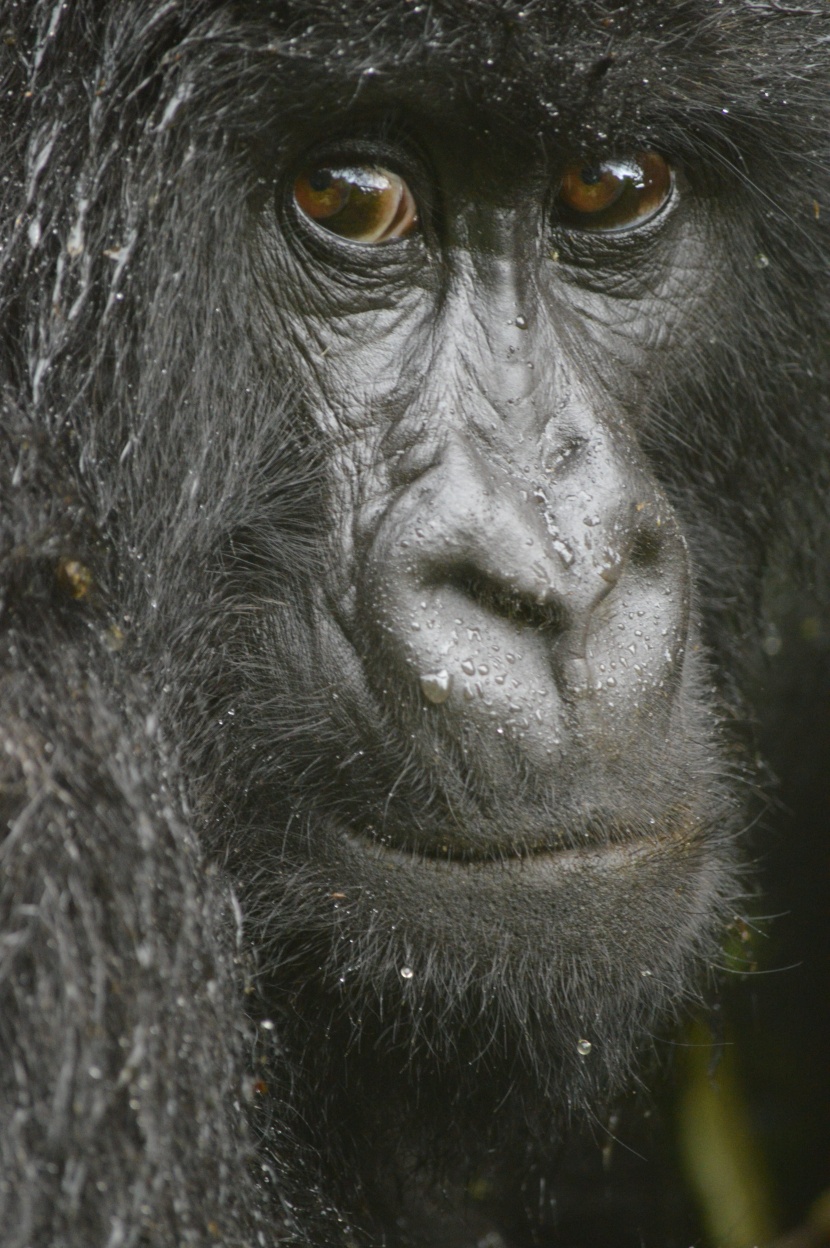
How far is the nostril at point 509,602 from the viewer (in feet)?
5.61

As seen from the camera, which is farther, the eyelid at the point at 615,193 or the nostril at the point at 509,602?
the eyelid at the point at 615,193

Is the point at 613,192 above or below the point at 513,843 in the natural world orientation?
above

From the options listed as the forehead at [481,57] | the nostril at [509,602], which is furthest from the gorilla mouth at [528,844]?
the forehead at [481,57]

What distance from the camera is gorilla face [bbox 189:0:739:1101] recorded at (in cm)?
172

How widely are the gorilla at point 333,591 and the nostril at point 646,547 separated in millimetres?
21

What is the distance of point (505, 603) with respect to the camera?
171cm

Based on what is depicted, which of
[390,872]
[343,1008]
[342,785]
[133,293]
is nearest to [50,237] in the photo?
[133,293]

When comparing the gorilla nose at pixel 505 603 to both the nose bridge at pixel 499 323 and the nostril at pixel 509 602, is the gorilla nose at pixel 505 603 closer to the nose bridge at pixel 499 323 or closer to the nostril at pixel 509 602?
the nostril at pixel 509 602

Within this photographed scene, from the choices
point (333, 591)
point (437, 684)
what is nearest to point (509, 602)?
point (437, 684)

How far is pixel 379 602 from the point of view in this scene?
68.5 inches

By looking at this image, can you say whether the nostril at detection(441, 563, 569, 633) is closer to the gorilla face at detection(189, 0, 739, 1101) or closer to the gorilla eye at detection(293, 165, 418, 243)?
the gorilla face at detection(189, 0, 739, 1101)

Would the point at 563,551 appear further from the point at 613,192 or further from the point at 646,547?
the point at 613,192

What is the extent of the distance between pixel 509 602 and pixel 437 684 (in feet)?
0.42

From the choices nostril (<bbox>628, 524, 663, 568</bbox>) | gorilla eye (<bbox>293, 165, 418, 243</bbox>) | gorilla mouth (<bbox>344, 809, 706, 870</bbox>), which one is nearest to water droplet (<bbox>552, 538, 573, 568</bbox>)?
nostril (<bbox>628, 524, 663, 568</bbox>)
